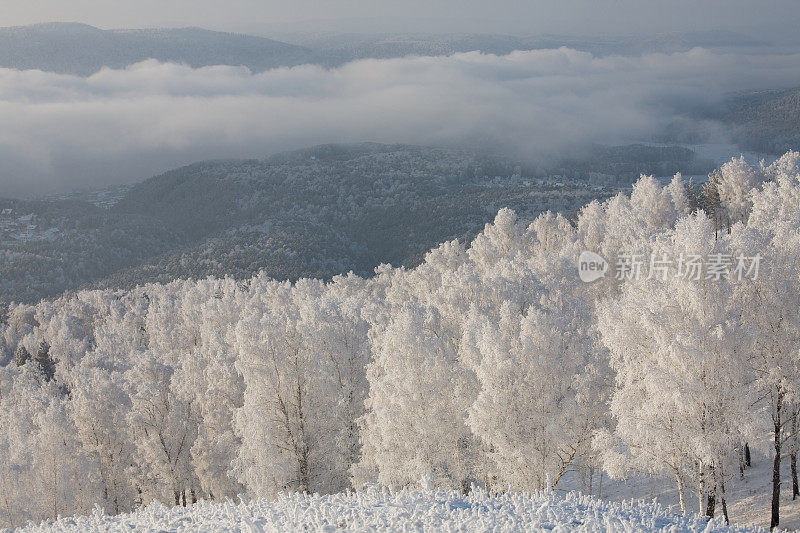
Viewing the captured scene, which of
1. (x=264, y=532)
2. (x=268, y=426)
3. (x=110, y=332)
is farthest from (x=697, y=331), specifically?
(x=110, y=332)

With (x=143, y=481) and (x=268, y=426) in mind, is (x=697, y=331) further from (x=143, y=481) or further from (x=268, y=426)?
(x=143, y=481)

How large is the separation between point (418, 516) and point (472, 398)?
59.6 ft

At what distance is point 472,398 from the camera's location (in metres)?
32.5

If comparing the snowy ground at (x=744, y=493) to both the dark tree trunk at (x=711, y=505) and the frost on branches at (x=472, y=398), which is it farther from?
the dark tree trunk at (x=711, y=505)

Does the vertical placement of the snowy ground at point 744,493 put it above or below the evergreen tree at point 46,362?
above

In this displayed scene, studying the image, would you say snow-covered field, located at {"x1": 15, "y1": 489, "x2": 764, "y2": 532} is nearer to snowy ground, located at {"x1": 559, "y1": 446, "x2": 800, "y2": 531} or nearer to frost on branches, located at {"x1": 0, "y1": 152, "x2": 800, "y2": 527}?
frost on branches, located at {"x1": 0, "y1": 152, "x2": 800, "y2": 527}

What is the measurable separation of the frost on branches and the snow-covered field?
34 centimetres

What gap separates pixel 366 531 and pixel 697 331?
16.5 m

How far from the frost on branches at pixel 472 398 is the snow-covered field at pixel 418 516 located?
34 centimetres

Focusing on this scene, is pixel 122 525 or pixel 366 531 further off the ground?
pixel 366 531

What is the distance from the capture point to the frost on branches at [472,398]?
24281 millimetres

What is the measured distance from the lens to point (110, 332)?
127938 mm

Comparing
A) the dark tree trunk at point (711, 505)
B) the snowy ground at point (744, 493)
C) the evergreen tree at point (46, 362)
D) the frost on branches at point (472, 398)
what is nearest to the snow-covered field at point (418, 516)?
the frost on branches at point (472, 398)

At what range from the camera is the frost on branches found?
24.3 meters
